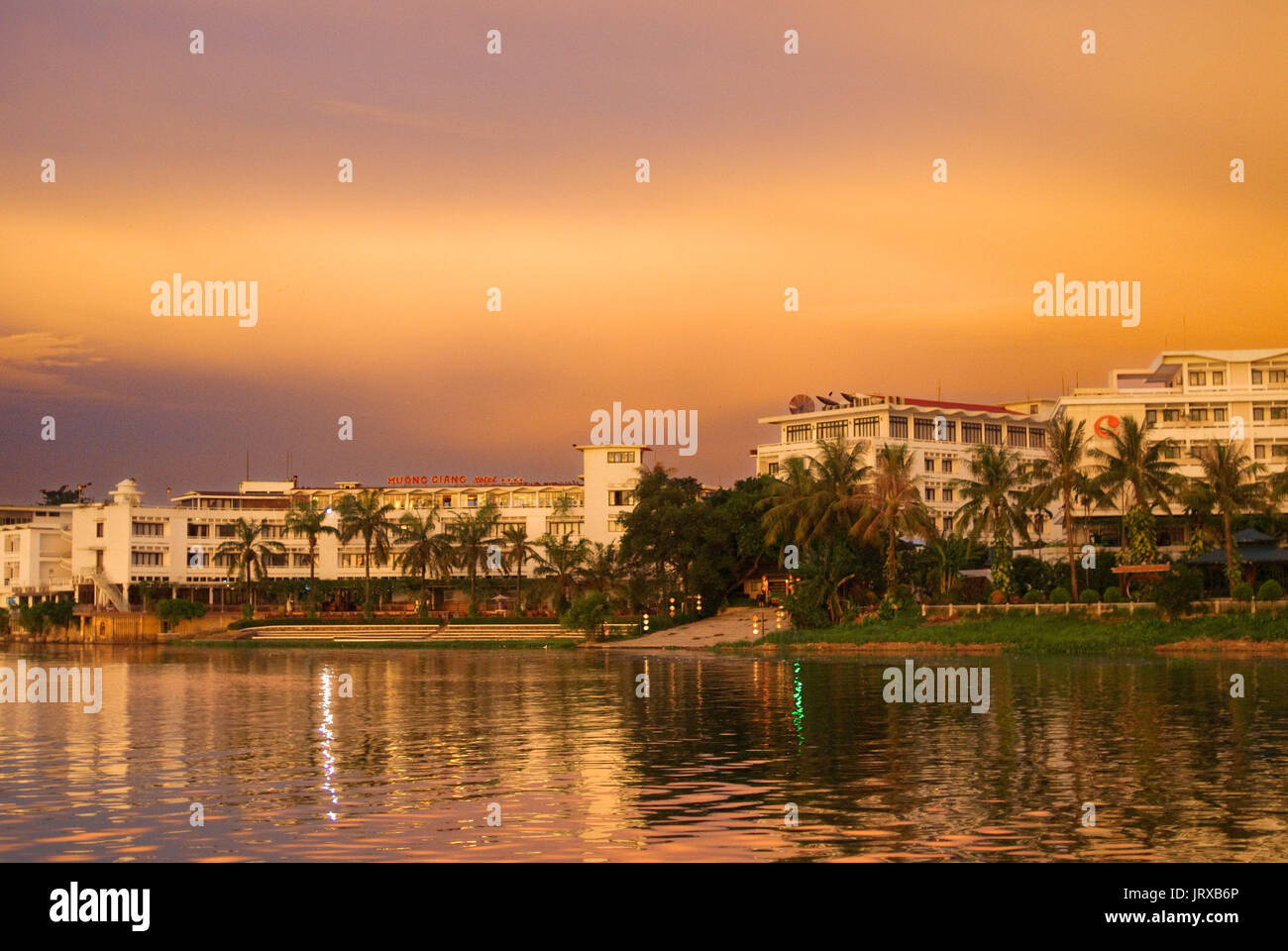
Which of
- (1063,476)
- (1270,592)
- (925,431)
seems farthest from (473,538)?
(1270,592)

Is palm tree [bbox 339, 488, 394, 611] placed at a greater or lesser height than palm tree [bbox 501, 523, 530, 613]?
greater

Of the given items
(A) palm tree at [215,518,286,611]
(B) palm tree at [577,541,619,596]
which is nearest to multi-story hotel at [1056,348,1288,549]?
(B) palm tree at [577,541,619,596]

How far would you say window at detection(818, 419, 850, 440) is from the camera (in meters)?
117

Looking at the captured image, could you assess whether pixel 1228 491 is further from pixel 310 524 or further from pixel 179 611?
pixel 179 611

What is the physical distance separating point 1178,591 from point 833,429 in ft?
191

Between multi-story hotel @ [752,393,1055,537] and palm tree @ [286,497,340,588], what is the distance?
38931 millimetres

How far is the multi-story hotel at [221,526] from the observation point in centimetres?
12988

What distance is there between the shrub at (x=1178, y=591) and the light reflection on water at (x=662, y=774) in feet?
49.2

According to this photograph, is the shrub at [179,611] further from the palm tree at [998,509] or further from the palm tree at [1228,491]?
the palm tree at [1228,491]

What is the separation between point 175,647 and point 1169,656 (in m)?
69.7

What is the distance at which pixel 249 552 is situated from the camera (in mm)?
118750

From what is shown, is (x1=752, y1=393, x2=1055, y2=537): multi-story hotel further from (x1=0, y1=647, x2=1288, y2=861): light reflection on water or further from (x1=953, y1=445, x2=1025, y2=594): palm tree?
(x1=0, y1=647, x2=1288, y2=861): light reflection on water

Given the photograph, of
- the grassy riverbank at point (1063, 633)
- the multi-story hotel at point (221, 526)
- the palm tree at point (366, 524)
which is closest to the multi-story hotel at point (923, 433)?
the multi-story hotel at point (221, 526)
